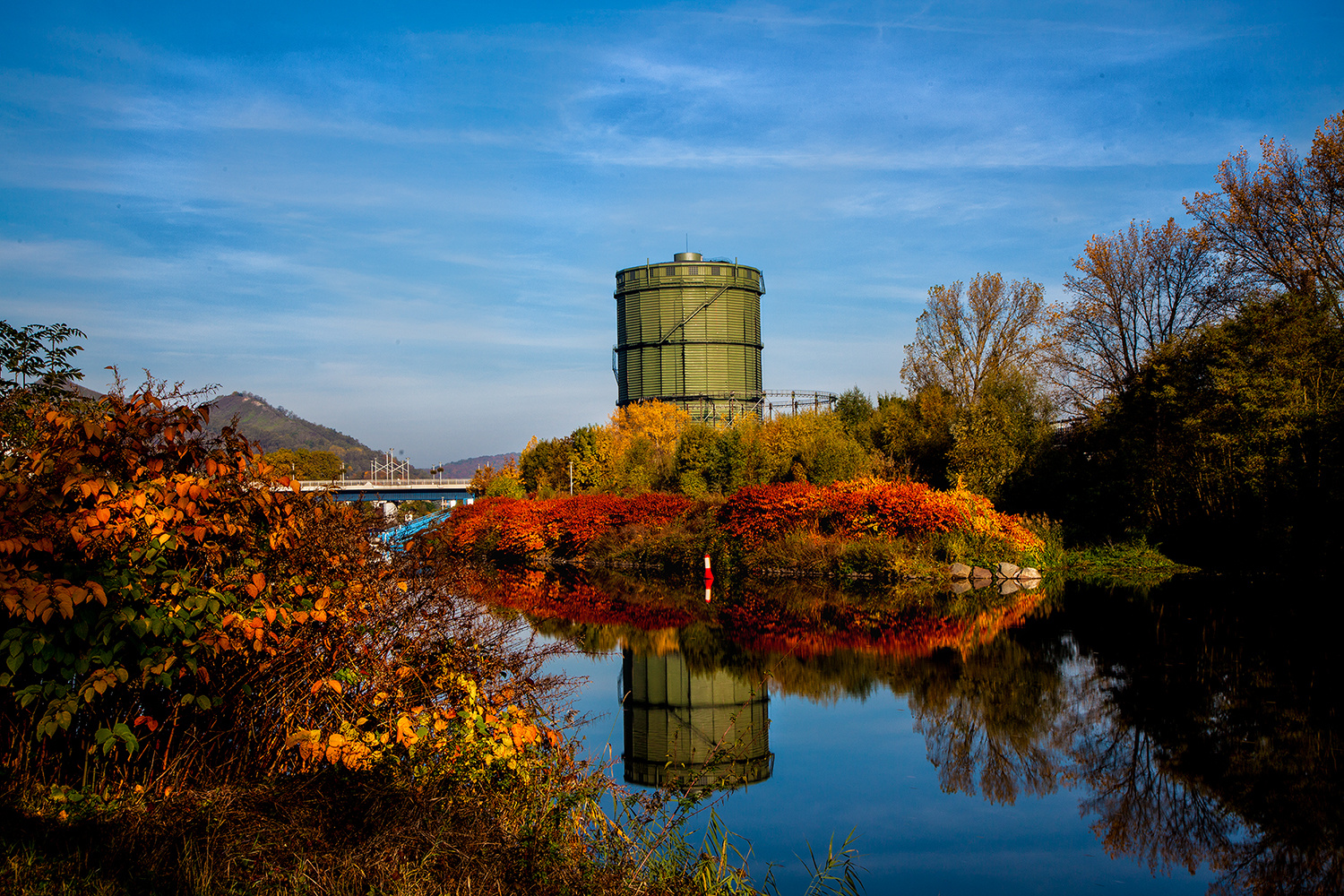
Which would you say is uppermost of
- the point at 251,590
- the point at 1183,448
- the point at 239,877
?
the point at 1183,448

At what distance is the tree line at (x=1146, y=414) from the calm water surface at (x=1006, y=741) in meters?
7.45

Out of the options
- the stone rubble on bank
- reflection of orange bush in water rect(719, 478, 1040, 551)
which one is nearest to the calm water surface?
the stone rubble on bank

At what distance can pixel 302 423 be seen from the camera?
16525 cm

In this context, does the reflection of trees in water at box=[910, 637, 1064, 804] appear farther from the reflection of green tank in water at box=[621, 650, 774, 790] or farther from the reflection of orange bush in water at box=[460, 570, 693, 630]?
the reflection of orange bush in water at box=[460, 570, 693, 630]

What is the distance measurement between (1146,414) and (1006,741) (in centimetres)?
2057

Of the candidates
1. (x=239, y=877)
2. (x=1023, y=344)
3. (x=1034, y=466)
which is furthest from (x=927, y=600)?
(x=1023, y=344)

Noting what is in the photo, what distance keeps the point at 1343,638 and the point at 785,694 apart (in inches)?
308

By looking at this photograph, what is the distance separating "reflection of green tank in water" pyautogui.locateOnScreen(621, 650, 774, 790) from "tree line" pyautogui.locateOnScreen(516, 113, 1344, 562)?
15080 mm

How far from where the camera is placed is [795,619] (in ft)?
52.1

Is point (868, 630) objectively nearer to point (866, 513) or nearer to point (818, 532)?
point (866, 513)

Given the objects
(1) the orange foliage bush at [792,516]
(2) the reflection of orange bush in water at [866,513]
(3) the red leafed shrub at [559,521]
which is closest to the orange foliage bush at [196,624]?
(1) the orange foliage bush at [792,516]

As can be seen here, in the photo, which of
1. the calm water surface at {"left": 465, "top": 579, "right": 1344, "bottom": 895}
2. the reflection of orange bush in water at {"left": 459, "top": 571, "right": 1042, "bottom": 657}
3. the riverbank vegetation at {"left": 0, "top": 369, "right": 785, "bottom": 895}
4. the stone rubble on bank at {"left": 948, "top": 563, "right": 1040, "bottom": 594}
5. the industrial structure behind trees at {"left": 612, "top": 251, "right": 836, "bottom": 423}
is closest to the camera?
the riverbank vegetation at {"left": 0, "top": 369, "right": 785, "bottom": 895}

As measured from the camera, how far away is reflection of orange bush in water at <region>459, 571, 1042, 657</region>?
42.6 ft

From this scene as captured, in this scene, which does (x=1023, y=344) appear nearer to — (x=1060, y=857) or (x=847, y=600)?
(x=847, y=600)
